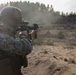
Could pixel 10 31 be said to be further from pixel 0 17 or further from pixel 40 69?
pixel 40 69

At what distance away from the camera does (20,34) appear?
463 cm

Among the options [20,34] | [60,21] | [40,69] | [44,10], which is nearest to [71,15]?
[60,21]

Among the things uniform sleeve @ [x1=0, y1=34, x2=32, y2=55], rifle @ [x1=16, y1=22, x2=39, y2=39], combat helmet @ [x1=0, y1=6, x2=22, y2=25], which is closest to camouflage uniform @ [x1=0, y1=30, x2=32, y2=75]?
uniform sleeve @ [x1=0, y1=34, x2=32, y2=55]

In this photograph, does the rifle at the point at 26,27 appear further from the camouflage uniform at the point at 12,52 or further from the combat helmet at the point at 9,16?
the camouflage uniform at the point at 12,52

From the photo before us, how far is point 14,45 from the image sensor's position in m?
4.23

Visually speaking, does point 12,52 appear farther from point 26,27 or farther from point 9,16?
point 26,27

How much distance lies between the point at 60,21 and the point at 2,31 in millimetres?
82578

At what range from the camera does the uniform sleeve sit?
418cm

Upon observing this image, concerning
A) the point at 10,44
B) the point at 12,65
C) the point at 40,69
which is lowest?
the point at 40,69

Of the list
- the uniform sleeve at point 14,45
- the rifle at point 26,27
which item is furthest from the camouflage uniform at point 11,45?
the rifle at point 26,27

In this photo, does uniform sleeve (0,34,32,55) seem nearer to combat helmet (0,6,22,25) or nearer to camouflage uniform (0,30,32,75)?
camouflage uniform (0,30,32,75)

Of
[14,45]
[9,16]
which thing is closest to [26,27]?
[9,16]

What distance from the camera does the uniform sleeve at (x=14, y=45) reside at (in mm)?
4176

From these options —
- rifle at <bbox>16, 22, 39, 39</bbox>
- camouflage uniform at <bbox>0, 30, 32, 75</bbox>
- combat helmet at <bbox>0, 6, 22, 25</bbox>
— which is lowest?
camouflage uniform at <bbox>0, 30, 32, 75</bbox>
